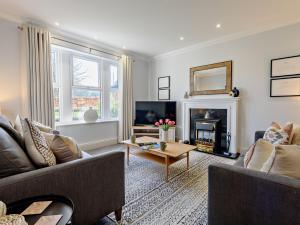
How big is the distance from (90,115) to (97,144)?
Answer: 0.77m

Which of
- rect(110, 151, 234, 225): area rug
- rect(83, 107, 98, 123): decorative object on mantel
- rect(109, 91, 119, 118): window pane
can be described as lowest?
rect(110, 151, 234, 225): area rug

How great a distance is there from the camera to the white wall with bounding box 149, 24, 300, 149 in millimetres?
3137

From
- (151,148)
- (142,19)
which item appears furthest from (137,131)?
(142,19)

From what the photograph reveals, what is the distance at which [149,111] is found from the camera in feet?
16.0

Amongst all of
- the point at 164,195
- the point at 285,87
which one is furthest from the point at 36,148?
the point at 285,87

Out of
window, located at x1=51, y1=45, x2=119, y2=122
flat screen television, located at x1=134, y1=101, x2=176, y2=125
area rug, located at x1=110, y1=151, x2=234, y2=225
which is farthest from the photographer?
flat screen television, located at x1=134, y1=101, x2=176, y2=125

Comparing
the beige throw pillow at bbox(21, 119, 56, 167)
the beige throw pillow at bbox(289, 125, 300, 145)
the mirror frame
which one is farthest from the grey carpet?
the mirror frame

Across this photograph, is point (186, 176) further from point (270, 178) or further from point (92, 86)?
point (92, 86)

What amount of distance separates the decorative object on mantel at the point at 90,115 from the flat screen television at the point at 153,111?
3.85ft

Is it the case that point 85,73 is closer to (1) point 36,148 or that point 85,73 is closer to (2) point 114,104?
(2) point 114,104

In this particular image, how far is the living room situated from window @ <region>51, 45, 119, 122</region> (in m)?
0.03

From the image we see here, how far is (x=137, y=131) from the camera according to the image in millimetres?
4672

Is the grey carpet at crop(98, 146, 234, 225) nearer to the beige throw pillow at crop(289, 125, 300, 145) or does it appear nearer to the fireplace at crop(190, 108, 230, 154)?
the fireplace at crop(190, 108, 230, 154)

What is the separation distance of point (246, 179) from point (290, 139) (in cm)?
154
